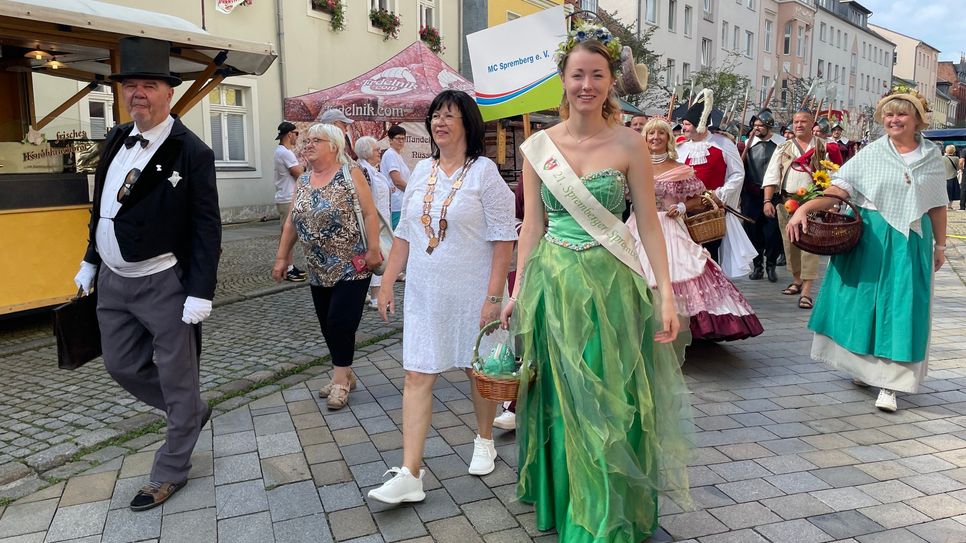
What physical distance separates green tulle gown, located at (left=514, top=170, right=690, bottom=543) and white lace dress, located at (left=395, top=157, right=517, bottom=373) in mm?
492

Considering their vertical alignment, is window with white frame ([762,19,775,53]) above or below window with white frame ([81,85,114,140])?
above

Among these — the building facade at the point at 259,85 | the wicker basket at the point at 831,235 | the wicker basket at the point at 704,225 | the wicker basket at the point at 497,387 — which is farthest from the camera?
the building facade at the point at 259,85

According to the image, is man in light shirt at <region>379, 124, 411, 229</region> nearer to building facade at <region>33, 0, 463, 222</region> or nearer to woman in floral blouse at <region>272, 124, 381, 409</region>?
woman in floral blouse at <region>272, 124, 381, 409</region>

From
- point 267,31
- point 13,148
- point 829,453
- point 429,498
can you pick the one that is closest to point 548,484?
point 429,498

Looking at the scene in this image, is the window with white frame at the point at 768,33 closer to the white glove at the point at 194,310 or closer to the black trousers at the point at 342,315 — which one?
the black trousers at the point at 342,315

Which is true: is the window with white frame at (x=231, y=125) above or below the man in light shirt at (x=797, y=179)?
above

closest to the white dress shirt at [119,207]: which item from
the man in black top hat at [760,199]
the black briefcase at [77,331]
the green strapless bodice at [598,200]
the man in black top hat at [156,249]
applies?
the man in black top hat at [156,249]

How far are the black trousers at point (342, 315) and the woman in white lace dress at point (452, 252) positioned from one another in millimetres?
1247

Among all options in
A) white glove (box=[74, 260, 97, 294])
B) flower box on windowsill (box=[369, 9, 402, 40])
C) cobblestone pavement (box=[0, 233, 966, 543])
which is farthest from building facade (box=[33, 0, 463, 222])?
white glove (box=[74, 260, 97, 294])

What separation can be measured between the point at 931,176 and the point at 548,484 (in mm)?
3330

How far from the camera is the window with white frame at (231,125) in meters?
15.6

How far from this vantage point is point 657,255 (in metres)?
2.85

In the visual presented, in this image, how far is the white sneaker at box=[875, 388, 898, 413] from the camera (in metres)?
4.60

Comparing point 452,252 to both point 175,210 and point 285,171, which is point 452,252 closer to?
point 175,210
